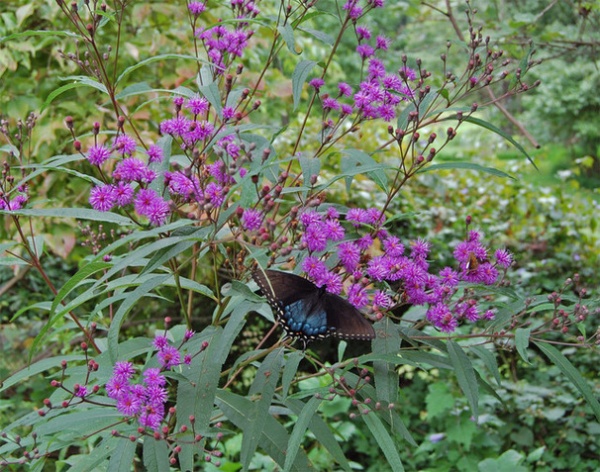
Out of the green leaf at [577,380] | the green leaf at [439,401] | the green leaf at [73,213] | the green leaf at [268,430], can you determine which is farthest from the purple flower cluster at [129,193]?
the green leaf at [439,401]

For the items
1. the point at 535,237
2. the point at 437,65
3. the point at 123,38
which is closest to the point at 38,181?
the point at 123,38

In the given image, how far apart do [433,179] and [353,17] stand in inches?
114

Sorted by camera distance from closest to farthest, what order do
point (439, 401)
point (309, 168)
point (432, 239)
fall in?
point (309, 168), point (439, 401), point (432, 239)

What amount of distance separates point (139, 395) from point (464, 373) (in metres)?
0.56

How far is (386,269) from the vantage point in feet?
3.88

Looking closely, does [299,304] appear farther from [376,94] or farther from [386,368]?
[376,94]

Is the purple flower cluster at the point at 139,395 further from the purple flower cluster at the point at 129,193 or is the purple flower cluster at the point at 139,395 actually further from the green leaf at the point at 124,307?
the purple flower cluster at the point at 129,193

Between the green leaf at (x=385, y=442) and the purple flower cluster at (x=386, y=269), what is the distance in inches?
7.5

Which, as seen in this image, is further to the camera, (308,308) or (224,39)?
(224,39)

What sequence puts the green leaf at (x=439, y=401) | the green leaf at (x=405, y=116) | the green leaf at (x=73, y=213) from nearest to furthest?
the green leaf at (x=73, y=213), the green leaf at (x=405, y=116), the green leaf at (x=439, y=401)

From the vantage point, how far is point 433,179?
420cm

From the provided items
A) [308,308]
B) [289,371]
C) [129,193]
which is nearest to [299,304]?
[308,308]

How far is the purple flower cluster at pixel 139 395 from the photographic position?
109 cm

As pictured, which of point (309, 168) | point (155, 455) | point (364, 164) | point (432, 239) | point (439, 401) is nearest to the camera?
point (155, 455)
